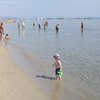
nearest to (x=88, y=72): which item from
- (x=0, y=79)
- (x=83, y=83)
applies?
(x=83, y=83)

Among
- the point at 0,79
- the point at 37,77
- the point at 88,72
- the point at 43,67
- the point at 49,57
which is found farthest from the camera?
the point at 49,57

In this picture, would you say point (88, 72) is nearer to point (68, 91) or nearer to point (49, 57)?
point (68, 91)

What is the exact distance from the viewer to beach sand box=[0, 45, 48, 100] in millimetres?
10865

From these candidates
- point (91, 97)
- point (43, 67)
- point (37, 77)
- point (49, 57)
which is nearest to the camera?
point (91, 97)

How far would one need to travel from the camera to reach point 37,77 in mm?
14508

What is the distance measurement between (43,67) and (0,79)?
14.9 feet

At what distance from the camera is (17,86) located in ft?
40.1

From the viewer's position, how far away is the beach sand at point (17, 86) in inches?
428

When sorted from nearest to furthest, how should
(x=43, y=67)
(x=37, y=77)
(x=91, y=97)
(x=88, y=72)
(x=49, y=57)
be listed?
(x=91, y=97)
(x=37, y=77)
(x=88, y=72)
(x=43, y=67)
(x=49, y=57)

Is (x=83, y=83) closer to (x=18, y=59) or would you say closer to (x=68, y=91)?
(x=68, y=91)

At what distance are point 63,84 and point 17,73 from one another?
2.62 metres

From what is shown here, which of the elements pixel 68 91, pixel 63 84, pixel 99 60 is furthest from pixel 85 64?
pixel 68 91

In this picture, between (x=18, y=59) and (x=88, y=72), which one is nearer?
(x=88, y=72)

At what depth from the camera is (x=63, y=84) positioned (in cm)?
1352
